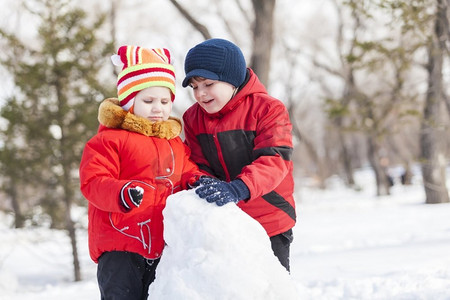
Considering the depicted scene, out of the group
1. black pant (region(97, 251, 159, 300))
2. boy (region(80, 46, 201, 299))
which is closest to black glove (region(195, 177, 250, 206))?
boy (region(80, 46, 201, 299))

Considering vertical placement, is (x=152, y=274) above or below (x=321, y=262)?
above

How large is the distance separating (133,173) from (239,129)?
584mm

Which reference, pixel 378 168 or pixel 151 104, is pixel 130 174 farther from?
pixel 378 168

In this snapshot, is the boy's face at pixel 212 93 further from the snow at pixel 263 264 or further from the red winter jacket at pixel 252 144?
the snow at pixel 263 264

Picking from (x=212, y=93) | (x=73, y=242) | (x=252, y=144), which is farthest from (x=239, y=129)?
(x=73, y=242)

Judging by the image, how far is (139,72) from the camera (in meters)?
2.42

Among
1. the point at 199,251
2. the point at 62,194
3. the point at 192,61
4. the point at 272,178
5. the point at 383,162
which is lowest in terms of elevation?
the point at 383,162

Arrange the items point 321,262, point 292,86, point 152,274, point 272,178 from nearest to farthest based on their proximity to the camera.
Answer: point 272,178 → point 152,274 → point 321,262 → point 292,86

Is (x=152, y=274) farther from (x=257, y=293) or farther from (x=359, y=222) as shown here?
(x=359, y=222)

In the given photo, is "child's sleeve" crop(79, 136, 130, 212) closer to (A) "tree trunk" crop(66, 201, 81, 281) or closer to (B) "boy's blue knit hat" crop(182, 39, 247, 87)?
(B) "boy's blue knit hat" crop(182, 39, 247, 87)

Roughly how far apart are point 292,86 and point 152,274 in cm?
2164

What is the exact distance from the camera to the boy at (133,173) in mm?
2219

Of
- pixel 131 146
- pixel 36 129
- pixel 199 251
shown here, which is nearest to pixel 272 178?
pixel 199 251

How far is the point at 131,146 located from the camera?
7.53 ft
